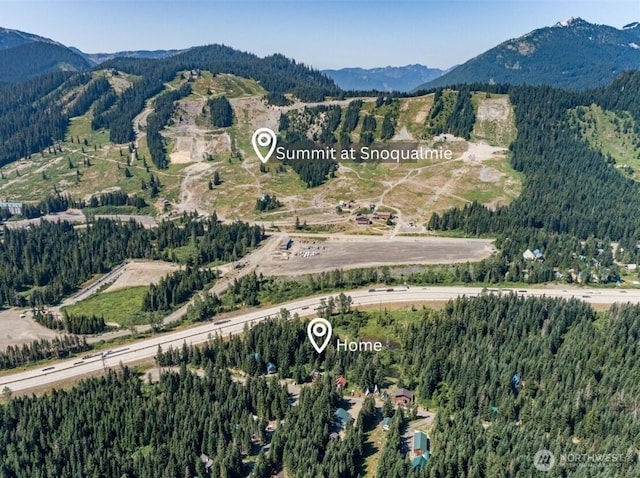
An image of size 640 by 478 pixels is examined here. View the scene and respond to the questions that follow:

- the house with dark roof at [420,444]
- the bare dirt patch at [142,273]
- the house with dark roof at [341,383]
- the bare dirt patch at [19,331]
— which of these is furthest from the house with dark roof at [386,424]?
the bare dirt patch at [142,273]

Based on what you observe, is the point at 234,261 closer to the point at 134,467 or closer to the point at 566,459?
the point at 134,467

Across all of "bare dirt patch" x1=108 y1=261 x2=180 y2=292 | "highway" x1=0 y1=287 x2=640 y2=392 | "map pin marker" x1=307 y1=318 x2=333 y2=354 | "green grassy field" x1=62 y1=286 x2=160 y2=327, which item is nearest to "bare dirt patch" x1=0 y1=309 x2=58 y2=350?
"green grassy field" x1=62 y1=286 x2=160 y2=327

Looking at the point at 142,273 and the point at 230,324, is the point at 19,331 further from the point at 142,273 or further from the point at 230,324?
the point at 230,324

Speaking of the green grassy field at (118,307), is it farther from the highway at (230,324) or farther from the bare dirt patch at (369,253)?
the bare dirt patch at (369,253)

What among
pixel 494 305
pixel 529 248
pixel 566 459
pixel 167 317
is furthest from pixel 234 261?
pixel 566 459

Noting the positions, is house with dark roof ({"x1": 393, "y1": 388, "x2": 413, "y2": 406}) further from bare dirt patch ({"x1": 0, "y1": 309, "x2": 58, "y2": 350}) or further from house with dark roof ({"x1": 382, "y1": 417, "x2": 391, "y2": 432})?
bare dirt patch ({"x1": 0, "y1": 309, "x2": 58, "y2": 350})
